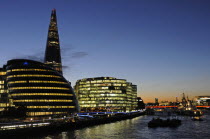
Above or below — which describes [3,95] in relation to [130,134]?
above

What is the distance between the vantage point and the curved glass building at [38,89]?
406ft

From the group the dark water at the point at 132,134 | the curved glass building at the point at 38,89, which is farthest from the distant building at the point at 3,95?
the dark water at the point at 132,134

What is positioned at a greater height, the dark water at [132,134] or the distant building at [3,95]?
the distant building at [3,95]

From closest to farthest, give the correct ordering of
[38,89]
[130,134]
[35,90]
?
[130,134], [35,90], [38,89]

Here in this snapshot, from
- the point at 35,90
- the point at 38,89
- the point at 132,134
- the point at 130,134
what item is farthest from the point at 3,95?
the point at 132,134

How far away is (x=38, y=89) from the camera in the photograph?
127 meters

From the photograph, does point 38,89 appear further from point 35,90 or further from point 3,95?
point 3,95

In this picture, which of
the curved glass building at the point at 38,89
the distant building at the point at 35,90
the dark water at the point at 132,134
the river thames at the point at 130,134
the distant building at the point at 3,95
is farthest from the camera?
the curved glass building at the point at 38,89

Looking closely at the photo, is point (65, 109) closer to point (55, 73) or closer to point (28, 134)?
point (55, 73)

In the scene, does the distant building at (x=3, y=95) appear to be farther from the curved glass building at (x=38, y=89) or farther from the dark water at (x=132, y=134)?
the dark water at (x=132, y=134)

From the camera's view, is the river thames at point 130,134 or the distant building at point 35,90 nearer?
the river thames at point 130,134

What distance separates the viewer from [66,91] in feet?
446

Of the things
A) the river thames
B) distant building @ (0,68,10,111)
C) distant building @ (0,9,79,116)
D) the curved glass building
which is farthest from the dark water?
distant building @ (0,68,10,111)

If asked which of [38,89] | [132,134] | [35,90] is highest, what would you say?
[38,89]
